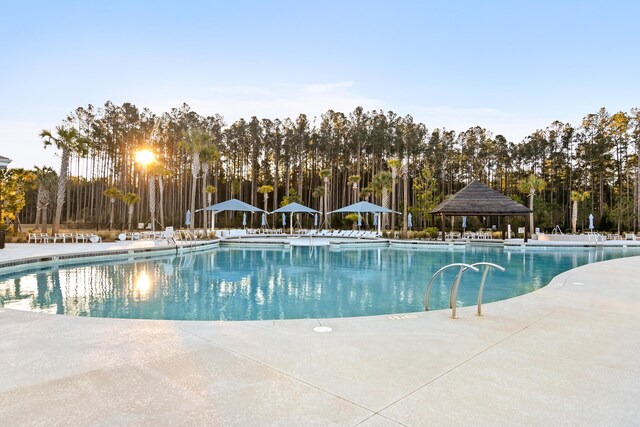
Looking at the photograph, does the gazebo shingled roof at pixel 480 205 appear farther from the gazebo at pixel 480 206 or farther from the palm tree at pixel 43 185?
the palm tree at pixel 43 185

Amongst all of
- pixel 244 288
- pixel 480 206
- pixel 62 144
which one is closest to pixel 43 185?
pixel 62 144

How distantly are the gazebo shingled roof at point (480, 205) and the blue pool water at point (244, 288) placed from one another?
959cm

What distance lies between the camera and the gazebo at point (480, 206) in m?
22.2

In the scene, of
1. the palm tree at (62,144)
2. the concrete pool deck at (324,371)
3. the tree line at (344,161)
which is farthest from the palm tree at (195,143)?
the concrete pool deck at (324,371)

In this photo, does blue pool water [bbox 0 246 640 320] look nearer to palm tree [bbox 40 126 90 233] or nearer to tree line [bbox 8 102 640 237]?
palm tree [bbox 40 126 90 233]

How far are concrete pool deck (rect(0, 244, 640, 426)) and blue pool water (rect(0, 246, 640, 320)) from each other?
1936 millimetres

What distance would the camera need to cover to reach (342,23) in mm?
14453

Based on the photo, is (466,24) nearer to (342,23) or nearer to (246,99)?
(342,23)

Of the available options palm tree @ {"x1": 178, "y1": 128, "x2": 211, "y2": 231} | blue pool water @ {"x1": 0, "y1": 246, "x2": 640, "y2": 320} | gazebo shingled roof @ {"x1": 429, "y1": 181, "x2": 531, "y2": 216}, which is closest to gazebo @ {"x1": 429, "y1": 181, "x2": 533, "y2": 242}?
gazebo shingled roof @ {"x1": 429, "y1": 181, "x2": 531, "y2": 216}

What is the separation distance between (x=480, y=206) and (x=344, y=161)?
68.6 feet

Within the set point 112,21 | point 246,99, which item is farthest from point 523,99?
point 112,21

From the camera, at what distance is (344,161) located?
136ft

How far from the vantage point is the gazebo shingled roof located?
2222cm

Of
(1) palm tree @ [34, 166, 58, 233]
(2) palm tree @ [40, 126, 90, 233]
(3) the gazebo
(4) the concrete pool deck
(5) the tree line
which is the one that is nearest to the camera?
(4) the concrete pool deck
